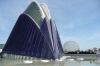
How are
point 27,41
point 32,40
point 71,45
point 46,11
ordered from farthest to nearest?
point 71,45, point 46,11, point 27,41, point 32,40

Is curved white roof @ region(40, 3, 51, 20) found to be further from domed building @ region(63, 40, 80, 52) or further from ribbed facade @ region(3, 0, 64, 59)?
domed building @ region(63, 40, 80, 52)

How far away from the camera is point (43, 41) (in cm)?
4059

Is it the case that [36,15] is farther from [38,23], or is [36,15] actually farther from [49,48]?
[49,48]

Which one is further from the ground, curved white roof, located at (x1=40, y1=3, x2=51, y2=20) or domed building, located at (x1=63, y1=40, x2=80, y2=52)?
curved white roof, located at (x1=40, y1=3, x2=51, y2=20)

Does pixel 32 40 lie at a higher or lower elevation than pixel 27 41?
higher

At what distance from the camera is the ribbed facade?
39844mm

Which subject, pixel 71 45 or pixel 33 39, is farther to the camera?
pixel 71 45

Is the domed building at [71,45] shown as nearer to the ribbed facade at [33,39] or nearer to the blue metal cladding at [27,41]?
the ribbed facade at [33,39]

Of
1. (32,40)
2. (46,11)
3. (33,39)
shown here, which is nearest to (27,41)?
(32,40)

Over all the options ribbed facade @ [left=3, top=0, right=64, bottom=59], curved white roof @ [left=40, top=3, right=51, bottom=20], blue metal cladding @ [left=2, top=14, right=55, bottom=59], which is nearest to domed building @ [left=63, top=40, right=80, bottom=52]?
curved white roof @ [left=40, top=3, right=51, bottom=20]

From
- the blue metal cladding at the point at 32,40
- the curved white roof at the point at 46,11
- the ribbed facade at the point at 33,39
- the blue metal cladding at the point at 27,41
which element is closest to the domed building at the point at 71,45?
the curved white roof at the point at 46,11

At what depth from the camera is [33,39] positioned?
4191 cm

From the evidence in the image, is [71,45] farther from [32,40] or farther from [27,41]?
[27,41]

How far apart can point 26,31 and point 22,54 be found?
722cm
